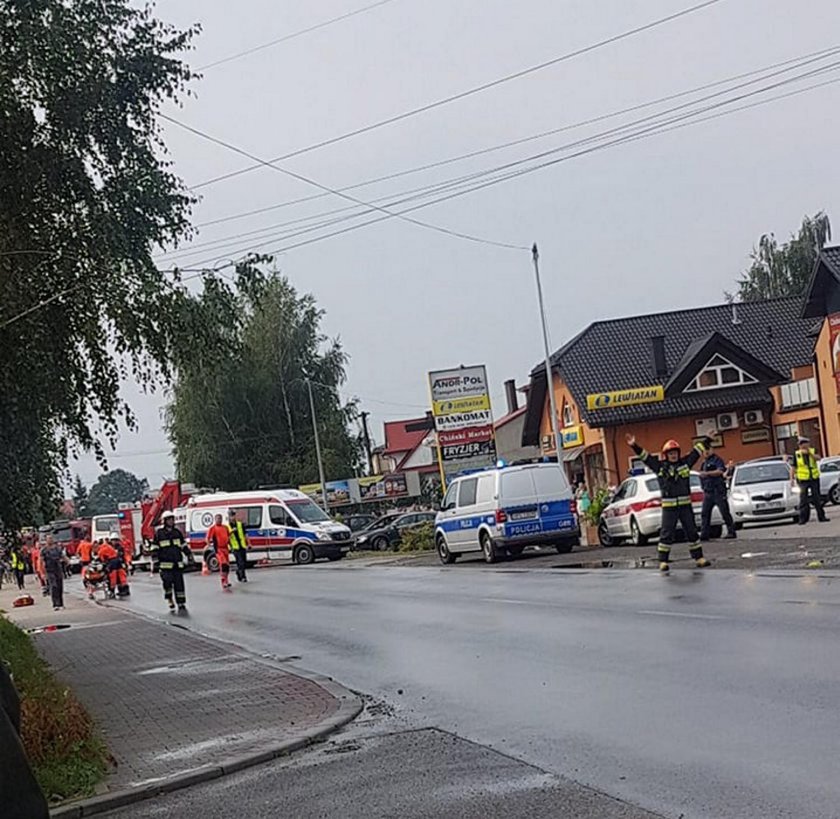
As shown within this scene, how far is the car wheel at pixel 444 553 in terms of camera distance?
32750 millimetres

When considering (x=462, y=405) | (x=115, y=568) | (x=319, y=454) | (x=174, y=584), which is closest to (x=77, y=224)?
(x=174, y=584)

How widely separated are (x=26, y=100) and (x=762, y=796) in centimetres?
1038

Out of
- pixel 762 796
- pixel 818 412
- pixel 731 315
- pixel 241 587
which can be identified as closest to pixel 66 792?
pixel 762 796

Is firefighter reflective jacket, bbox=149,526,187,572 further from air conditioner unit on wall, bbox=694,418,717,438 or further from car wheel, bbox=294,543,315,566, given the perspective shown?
air conditioner unit on wall, bbox=694,418,717,438

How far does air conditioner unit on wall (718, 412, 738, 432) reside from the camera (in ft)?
187

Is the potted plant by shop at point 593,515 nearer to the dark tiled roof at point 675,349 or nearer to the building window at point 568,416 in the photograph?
the dark tiled roof at point 675,349

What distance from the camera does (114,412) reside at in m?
→ 15.8

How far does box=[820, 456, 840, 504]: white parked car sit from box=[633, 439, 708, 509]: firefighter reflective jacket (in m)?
19.8

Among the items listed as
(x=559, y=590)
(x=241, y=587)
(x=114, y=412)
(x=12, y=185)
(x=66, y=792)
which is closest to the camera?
(x=66, y=792)

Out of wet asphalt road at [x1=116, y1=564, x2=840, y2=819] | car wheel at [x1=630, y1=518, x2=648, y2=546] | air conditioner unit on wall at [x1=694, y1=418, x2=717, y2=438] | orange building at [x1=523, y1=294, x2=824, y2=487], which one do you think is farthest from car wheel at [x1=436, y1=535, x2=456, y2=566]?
air conditioner unit on wall at [x1=694, y1=418, x2=717, y2=438]

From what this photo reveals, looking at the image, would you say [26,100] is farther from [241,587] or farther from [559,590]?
[241,587]

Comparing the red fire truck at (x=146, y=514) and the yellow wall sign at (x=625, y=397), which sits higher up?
the yellow wall sign at (x=625, y=397)

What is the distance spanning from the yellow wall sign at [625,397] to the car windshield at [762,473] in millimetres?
23565

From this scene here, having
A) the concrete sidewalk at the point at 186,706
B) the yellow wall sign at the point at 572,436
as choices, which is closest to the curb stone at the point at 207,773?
the concrete sidewalk at the point at 186,706
